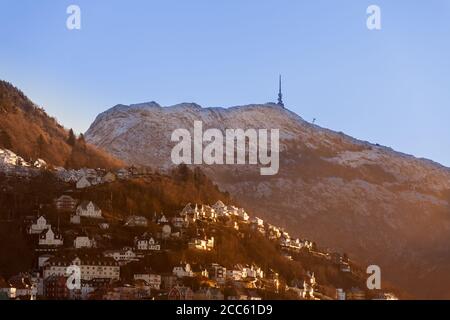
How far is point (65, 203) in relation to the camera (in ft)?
424

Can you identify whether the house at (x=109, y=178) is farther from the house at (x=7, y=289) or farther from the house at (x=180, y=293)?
the house at (x=180, y=293)

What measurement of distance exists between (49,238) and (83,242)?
12.1 ft

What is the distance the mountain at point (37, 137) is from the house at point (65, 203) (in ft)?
Answer: 112

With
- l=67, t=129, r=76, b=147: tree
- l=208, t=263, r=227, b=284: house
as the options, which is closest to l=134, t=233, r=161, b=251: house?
l=208, t=263, r=227, b=284: house

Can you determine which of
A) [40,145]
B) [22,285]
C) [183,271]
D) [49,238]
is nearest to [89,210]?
[49,238]

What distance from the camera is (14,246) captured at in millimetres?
114312

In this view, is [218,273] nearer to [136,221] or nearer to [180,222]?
[136,221]

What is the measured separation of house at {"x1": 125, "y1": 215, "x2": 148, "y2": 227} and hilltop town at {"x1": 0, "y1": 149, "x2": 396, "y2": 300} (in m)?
0.12

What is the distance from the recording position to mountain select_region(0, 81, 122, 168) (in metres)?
169
